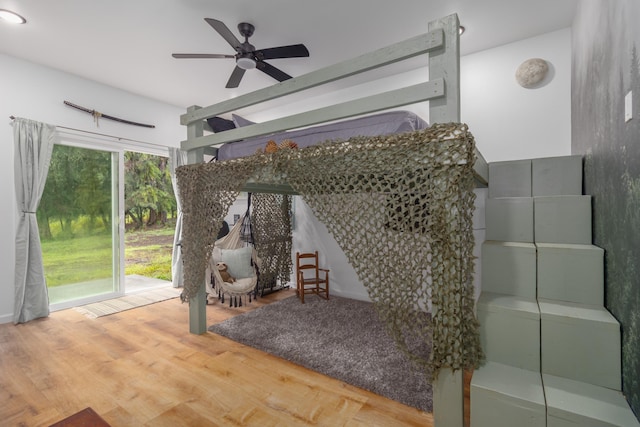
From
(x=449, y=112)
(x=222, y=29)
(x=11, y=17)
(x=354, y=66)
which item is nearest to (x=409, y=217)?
(x=449, y=112)

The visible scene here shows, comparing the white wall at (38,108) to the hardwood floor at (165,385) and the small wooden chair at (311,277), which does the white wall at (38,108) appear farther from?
A: the small wooden chair at (311,277)

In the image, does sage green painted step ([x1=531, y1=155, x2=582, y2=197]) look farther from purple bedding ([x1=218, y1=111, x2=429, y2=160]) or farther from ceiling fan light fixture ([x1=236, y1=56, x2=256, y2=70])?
ceiling fan light fixture ([x1=236, y1=56, x2=256, y2=70])

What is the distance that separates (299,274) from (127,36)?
9.19ft

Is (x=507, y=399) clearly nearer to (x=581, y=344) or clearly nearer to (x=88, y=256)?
(x=581, y=344)

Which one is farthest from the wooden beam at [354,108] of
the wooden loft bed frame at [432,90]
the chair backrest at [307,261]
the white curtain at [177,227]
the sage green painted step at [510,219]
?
the white curtain at [177,227]

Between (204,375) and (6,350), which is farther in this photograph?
(6,350)

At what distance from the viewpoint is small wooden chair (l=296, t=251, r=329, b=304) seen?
134 inches

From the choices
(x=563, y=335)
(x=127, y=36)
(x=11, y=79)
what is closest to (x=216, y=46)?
(x=127, y=36)

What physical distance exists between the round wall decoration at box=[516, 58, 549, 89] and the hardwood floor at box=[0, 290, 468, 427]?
8.63 ft

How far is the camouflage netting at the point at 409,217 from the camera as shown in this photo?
1.26 meters

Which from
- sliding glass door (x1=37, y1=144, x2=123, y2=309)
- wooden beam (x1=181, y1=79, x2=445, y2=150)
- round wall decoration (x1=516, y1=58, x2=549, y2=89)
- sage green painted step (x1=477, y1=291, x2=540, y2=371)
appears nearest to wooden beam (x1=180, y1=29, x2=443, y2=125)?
wooden beam (x1=181, y1=79, x2=445, y2=150)

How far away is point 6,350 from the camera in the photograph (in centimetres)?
220

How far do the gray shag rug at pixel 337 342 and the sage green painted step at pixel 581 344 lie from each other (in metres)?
0.68

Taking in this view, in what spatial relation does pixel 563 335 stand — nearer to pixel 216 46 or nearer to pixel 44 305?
pixel 216 46
